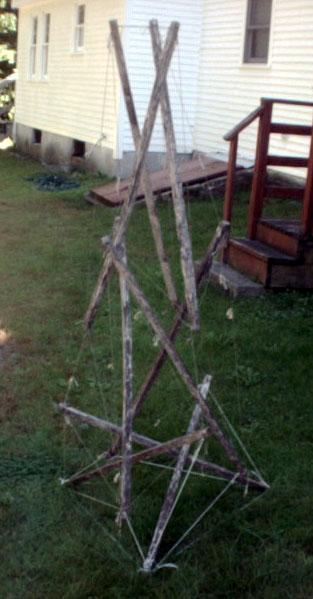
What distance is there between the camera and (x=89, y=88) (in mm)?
18391

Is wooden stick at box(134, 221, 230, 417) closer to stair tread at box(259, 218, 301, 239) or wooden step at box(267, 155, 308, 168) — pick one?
stair tread at box(259, 218, 301, 239)

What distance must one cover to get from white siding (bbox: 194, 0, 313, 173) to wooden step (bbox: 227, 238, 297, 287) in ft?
14.3

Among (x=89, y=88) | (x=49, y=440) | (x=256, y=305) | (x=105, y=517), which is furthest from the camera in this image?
(x=89, y=88)

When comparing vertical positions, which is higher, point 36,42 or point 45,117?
point 36,42

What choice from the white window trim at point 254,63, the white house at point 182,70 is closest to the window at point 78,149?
the white house at point 182,70

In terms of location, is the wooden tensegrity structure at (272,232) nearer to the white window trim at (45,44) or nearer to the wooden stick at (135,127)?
the wooden stick at (135,127)

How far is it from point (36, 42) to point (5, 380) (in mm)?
17803

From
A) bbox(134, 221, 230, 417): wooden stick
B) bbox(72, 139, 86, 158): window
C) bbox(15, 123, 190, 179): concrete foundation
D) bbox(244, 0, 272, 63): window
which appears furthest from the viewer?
bbox(72, 139, 86, 158): window

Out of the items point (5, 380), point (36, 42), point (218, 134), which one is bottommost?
point (5, 380)

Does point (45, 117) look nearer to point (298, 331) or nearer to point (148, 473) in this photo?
point (298, 331)

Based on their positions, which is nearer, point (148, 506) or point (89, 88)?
point (148, 506)

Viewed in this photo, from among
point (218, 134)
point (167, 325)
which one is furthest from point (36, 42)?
point (167, 325)

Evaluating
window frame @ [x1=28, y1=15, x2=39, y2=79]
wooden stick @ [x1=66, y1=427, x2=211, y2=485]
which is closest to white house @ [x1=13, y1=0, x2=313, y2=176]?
window frame @ [x1=28, y1=15, x2=39, y2=79]

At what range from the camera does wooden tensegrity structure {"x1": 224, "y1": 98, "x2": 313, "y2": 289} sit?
314 inches
